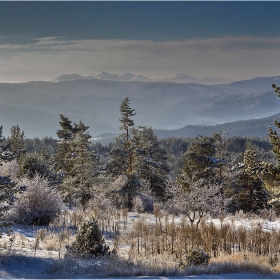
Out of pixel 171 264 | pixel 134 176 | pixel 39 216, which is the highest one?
pixel 134 176

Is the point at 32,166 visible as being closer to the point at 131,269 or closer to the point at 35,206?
the point at 35,206

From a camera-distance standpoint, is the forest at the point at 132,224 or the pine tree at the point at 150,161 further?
the pine tree at the point at 150,161

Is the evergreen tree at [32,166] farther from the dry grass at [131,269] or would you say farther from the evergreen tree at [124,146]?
the dry grass at [131,269]

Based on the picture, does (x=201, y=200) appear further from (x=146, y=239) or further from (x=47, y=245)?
(x=47, y=245)

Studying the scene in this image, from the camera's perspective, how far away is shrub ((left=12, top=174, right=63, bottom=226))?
11695 mm

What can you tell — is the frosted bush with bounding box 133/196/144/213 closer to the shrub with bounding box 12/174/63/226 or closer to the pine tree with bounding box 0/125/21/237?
the shrub with bounding box 12/174/63/226

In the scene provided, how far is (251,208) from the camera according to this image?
2494cm

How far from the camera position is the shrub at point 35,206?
38.4 ft

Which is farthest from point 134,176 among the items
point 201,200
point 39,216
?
point 39,216

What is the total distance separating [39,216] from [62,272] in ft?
19.9

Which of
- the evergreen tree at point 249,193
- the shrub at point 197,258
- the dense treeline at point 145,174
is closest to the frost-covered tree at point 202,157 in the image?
the dense treeline at point 145,174

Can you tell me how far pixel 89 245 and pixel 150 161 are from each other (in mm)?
21196

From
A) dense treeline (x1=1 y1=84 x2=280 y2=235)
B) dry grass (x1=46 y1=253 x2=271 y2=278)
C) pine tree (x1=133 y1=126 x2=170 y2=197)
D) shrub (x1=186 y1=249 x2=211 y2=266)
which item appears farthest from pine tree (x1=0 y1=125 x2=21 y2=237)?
pine tree (x1=133 y1=126 x2=170 y2=197)

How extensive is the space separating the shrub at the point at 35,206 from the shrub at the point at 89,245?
174 inches
